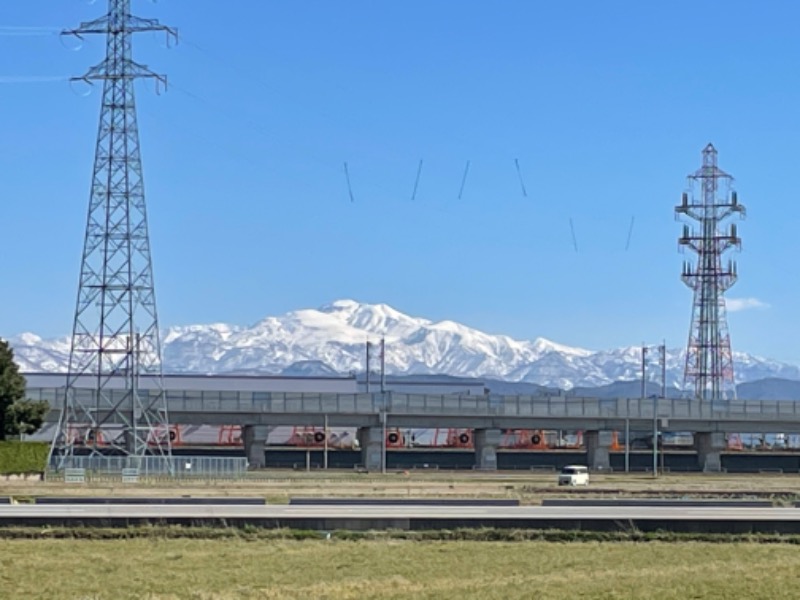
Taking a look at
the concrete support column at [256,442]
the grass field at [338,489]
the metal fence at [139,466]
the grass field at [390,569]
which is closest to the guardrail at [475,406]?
the concrete support column at [256,442]

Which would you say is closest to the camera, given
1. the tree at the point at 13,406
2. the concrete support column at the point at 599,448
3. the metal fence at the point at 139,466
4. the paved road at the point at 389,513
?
the paved road at the point at 389,513

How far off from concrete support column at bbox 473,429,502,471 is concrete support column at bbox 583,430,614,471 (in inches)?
338

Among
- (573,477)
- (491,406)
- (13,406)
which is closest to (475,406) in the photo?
(491,406)

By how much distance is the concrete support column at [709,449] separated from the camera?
129250mm

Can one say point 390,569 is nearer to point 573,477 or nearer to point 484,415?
point 573,477

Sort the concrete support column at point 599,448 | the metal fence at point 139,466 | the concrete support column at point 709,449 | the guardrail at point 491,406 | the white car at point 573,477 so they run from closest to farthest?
the metal fence at point 139,466
the white car at point 573,477
the guardrail at point 491,406
the concrete support column at point 599,448
the concrete support column at point 709,449

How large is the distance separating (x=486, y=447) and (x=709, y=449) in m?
21.3

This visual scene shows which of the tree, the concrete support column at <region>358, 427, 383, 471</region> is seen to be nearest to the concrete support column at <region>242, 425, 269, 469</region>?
the concrete support column at <region>358, 427, 383, 471</region>

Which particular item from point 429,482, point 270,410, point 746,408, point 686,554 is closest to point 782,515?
point 686,554

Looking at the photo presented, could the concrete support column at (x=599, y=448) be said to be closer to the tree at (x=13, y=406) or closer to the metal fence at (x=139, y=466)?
the metal fence at (x=139, y=466)

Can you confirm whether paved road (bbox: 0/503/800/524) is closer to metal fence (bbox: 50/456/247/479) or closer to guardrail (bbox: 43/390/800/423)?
metal fence (bbox: 50/456/247/479)

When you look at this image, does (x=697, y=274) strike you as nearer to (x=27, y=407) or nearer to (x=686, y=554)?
(x=27, y=407)

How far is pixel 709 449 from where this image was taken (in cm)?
13088

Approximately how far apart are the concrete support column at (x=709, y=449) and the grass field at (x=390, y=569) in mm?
90843
